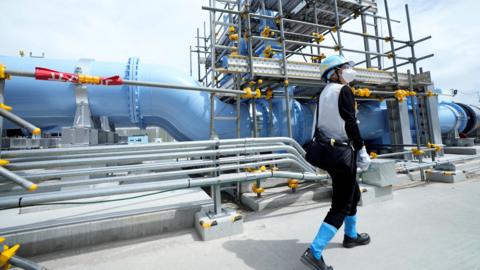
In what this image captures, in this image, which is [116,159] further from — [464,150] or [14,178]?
[464,150]

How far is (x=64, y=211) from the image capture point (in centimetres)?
232

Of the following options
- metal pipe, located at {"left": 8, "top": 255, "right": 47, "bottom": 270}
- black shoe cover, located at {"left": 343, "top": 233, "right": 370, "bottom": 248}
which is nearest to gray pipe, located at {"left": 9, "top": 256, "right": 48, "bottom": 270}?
metal pipe, located at {"left": 8, "top": 255, "right": 47, "bottom": 270}

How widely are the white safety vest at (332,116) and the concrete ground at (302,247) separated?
1.04 m

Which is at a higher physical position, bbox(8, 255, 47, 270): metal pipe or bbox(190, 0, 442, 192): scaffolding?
bbox(190, 0, 442, 192): scaffolding

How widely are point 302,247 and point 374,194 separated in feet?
5.69

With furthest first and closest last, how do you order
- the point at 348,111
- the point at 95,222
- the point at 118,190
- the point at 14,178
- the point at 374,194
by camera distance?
the point at 374,194 → the point at 95,222 → the point at 118,190 → the point at 348,111 → the point at 14,178

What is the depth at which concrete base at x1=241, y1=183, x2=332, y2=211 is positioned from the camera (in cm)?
300

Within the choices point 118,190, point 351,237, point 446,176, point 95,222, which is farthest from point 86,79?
point 446,176

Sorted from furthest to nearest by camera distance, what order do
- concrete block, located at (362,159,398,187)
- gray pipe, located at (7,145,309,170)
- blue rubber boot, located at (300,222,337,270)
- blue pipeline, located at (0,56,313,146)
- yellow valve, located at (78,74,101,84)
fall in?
1. concrete block, located at (362,159,398,187)
2. blue pipeline, located at (0,56,313,146)
3. yellow valve, located at (78,74,101,84)
4. gray pipe, located at (7,145,309,170)
5. blue rubber boot, located at (300,222,337,270)

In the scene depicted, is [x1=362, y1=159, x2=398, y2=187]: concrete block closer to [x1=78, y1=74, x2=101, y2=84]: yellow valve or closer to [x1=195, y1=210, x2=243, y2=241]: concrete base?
[x1=195, y1=210, x2=243, y2=241]: concrete base

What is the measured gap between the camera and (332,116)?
1810 millimetres

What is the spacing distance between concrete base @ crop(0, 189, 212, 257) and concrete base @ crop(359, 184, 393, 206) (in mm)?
2143

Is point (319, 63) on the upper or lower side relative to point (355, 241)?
upper

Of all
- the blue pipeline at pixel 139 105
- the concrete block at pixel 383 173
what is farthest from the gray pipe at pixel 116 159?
the concrete block at pixel 383 173
